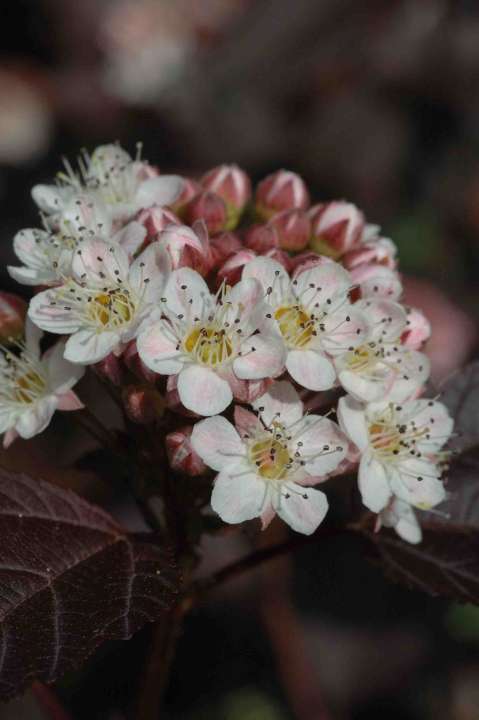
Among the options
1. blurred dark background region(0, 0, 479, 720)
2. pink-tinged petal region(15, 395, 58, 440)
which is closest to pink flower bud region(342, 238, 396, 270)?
pink-tinged petal region(15, 395, 58, 440)

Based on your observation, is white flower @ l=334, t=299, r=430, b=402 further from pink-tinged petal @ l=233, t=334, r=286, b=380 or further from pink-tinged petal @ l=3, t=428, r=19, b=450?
pink-tinged petal @ l=3, t=428, r=19, b=450

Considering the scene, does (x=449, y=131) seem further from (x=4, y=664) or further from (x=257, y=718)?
(x=4, y=664)

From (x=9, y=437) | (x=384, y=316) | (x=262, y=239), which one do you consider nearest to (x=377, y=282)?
(x=384, y=316)

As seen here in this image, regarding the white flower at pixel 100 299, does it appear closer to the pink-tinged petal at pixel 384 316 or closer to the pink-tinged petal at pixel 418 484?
the pink-tinged petal at pixel 384 316

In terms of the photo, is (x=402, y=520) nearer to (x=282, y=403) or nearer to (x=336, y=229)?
(x=282, y=403)

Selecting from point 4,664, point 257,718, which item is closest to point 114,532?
point 4,664

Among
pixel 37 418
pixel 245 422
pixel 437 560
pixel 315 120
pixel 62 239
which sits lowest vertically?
pixel 315 120

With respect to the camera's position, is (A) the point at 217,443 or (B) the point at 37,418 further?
(B) the point at 37,418
